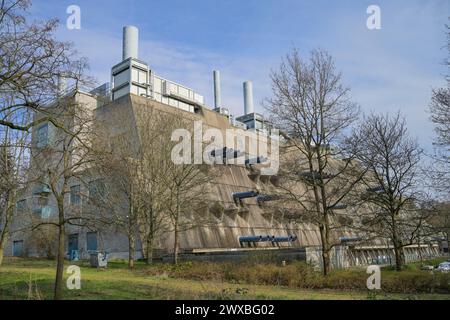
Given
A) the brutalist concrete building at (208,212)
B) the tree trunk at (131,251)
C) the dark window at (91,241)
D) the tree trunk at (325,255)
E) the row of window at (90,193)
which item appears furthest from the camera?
the dark window at (91,241)

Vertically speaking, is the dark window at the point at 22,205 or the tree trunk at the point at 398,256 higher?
the dark window at the point at 22,205

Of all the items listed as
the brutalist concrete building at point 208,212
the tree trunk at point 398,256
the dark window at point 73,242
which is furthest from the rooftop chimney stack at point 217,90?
the tree trunk at point 398,256

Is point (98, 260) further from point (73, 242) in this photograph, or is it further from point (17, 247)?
point (17, 247)

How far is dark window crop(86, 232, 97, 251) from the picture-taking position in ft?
155

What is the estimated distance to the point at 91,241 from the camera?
47969 mm

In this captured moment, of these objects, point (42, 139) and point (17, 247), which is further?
point (17, 247)

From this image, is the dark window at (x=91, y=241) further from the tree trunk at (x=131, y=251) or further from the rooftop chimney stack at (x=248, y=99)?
the rooftop chimney stack at (x=248, y=99)

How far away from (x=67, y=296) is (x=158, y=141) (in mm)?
22276

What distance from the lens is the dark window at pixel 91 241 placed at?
155 ft

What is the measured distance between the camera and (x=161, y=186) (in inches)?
1305

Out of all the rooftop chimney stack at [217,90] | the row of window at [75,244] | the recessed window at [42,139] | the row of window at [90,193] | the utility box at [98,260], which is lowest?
the utility box at [98,260]

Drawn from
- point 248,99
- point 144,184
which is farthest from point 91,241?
point 248,99

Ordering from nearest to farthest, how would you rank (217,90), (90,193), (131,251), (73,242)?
(90,193) → (131,251) → (73,242) → (217,90)

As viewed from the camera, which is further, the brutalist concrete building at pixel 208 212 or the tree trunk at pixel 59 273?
the brutalist concrete building at pixel 208 212
